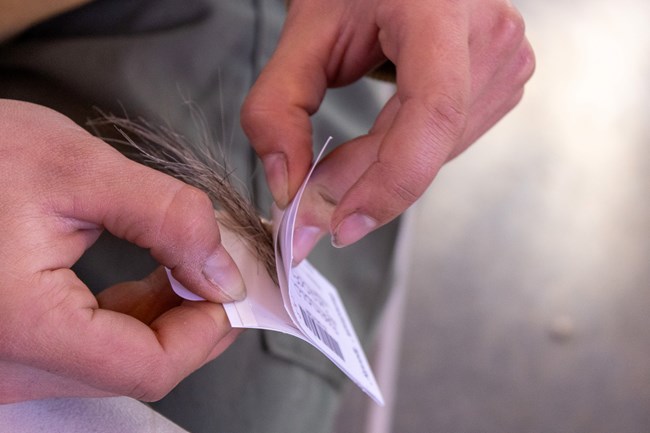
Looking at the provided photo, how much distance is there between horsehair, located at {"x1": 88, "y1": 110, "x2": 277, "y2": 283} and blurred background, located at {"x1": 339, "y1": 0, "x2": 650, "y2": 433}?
94 centimetres

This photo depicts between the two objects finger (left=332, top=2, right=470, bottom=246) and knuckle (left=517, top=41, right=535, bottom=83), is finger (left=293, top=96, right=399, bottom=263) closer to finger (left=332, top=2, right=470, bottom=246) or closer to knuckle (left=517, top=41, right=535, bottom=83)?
finger (left=332, top=2, right=470, bottom=246)

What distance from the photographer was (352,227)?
548 millimetres

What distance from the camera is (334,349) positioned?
0.52m

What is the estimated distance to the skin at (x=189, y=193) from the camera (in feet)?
1.40

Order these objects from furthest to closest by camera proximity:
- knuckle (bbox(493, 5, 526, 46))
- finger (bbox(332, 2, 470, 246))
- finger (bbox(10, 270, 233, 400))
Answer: knuckle (bbox(493, 5, 526, 46)), finger (bbox(332, 2, 470, 246)), finger (bbox(10, 270, 233, 400))

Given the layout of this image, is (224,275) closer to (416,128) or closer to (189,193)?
(189,193)

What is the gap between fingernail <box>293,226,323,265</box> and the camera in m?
0.57

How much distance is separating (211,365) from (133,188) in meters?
0.25

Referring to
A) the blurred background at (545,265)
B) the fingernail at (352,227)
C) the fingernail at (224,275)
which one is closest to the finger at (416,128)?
the fingernail at (352,227)

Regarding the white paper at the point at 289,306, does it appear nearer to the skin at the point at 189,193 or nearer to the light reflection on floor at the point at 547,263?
the skin at the point at 189,193

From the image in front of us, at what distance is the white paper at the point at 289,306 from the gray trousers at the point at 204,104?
0.11 metres

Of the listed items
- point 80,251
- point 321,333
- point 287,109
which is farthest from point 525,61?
point 80,251

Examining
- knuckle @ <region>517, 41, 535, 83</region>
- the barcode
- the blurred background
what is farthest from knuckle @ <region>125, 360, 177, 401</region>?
the blurred background

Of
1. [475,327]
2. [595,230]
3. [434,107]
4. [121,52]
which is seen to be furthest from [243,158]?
[595,230]
